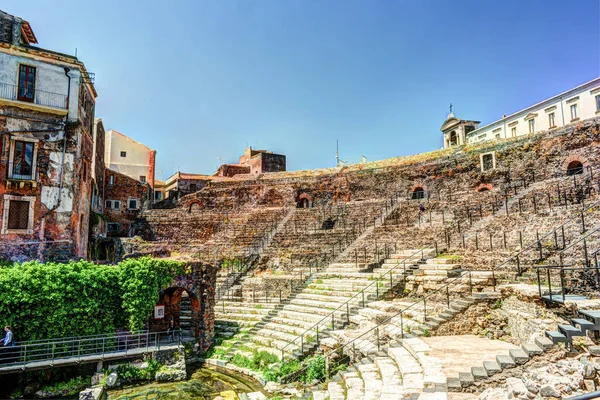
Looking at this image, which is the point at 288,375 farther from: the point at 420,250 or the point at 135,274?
the point at 420,250

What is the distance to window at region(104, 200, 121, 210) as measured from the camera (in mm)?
32219

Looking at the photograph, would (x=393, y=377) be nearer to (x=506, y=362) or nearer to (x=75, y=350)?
(x=506, y=362)

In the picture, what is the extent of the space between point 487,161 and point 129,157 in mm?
30633

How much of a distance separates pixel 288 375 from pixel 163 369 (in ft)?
15.2

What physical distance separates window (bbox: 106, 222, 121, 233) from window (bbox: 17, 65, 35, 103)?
14.2m

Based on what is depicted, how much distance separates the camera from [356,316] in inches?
562

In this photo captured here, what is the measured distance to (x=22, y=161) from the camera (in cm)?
1903

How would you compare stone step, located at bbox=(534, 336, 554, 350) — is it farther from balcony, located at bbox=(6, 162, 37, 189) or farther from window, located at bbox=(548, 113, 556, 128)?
window, located at bbox=(548, 113, 556, 128)

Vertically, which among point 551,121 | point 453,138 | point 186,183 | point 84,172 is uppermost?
point 453,138

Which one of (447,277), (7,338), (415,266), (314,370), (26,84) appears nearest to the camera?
(314,370)

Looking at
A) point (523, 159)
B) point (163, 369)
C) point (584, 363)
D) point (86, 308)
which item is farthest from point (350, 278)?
point (523, 159)

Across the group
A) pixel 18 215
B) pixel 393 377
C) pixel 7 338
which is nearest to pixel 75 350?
pixel 7 338

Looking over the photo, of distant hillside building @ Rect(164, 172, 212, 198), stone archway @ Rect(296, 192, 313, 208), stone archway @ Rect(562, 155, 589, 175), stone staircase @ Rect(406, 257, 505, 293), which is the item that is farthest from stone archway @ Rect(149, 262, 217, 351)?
distant hillside building @ Rect(164, 172, 212, 198)

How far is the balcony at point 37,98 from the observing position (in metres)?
18.7
